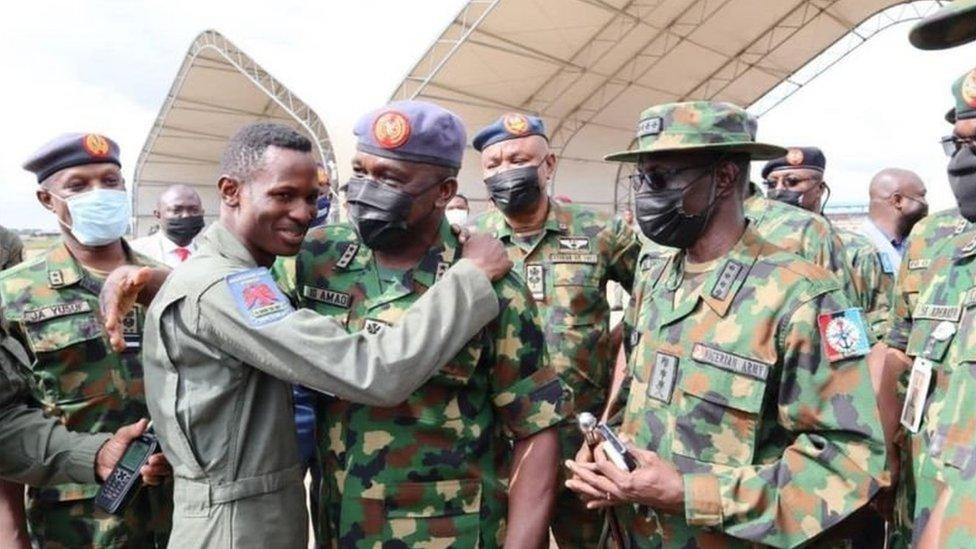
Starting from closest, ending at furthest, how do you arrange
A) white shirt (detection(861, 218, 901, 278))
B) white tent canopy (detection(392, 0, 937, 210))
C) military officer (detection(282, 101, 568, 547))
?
military officer (detection(282, 101, 568, 547)) < white shirt (detection(861, 218, 901, 278)) < white tent canopy (detection(392, 0, 937, 210))

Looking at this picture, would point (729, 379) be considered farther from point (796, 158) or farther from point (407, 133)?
point (796, 158)

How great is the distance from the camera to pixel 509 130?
151 inches

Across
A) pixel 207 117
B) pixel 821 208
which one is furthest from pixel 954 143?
pixel 207 117

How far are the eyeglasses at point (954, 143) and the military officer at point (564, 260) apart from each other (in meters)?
1.61

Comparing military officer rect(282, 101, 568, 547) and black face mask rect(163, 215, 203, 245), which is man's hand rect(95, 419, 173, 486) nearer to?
military officer rect(282, 101, 568, 547)

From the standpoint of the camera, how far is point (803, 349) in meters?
1.78

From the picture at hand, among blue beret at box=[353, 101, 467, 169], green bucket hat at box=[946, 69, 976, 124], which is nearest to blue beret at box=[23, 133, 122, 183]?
blue beret at box=[353, 101, 467, 169]

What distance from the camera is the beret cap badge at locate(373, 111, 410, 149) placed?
189 centimetres

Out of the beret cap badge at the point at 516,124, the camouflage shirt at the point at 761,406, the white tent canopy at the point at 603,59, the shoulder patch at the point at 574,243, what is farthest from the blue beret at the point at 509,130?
the white tent canopy at the point at 603,59

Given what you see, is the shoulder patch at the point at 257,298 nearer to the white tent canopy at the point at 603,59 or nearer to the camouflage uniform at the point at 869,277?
the camouflage uniform at the point at 869,277

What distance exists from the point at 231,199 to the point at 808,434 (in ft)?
5.17

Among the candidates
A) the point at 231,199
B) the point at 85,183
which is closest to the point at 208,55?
the point at 85,183

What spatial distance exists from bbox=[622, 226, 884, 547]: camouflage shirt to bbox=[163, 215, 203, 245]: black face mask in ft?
15.8

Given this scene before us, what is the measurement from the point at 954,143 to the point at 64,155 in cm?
304
